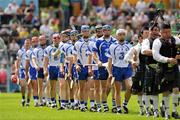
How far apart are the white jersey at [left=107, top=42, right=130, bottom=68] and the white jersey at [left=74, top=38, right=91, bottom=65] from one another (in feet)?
6.17

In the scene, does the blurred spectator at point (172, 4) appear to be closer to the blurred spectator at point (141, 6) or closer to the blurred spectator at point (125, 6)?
the blurred spectator at point (141, 6)

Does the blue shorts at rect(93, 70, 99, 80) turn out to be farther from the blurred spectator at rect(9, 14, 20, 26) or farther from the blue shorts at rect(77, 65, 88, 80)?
the blurred spectator at rect(9, 14, 20, 26)

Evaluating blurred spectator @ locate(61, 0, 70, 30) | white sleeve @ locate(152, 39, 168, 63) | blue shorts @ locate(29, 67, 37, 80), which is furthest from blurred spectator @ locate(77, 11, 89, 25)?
white sleeve @ locate(152, 39, 168, 63)

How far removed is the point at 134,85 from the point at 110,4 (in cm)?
2423

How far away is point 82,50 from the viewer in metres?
30.2

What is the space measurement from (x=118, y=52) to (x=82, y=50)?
2.22 m

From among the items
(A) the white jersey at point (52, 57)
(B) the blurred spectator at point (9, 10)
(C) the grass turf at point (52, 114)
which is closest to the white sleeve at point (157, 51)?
(C) the grass turf at point (52, 114)

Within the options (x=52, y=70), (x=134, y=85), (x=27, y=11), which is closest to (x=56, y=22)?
(x=27, y=11)

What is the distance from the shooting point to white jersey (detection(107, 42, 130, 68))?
92.2 ft

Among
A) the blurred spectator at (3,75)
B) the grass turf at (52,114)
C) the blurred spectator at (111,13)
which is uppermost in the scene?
the blurred spectator at (111,13)

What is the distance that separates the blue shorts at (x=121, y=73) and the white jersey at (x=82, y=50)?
2286 mm

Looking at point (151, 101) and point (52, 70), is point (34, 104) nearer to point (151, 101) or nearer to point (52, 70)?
point (52, 70)

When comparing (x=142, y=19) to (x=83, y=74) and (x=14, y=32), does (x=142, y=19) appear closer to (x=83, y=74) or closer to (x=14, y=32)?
(x=14, y=32)

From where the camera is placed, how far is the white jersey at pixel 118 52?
28094 mm
